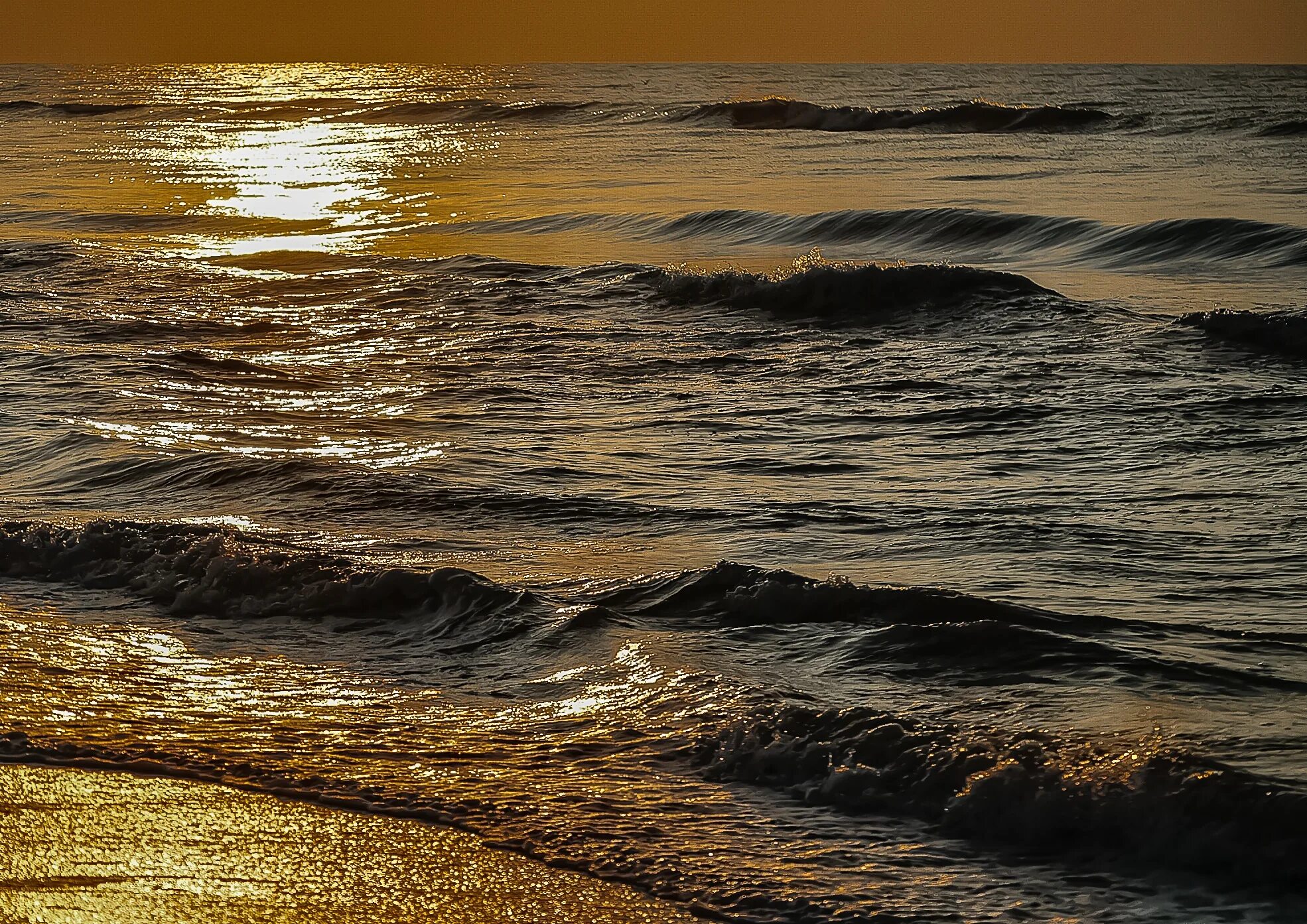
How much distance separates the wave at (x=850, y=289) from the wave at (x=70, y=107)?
48.1m

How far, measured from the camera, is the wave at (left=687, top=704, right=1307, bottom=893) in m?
3.63

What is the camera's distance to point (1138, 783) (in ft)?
12.6

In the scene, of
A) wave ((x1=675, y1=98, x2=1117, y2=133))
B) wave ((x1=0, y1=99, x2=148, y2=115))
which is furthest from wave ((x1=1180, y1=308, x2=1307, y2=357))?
wave ((x1=0, y1=99, x2=148, y2=115))

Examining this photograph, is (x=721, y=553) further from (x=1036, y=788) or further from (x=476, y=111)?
(x=476, y=111)

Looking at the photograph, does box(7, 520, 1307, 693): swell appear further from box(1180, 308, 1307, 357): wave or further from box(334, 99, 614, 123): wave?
box(334, 99, 614, 123): wave

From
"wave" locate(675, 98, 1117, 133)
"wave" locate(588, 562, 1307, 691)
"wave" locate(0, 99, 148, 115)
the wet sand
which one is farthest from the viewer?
"wave" locate(0, 99, 148, 115)

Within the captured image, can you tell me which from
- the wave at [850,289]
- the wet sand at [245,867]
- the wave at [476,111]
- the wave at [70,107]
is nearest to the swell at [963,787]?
the wet sand at [245,867]

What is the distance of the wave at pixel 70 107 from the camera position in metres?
Result: 56.4

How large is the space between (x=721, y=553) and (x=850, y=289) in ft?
26.7

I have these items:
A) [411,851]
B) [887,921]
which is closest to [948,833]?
[887,921]

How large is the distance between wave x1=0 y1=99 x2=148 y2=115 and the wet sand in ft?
188

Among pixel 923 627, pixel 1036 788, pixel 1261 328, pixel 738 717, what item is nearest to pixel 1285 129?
pixel 1261 328

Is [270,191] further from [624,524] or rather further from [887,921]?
[887,921]

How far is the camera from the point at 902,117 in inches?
1626
